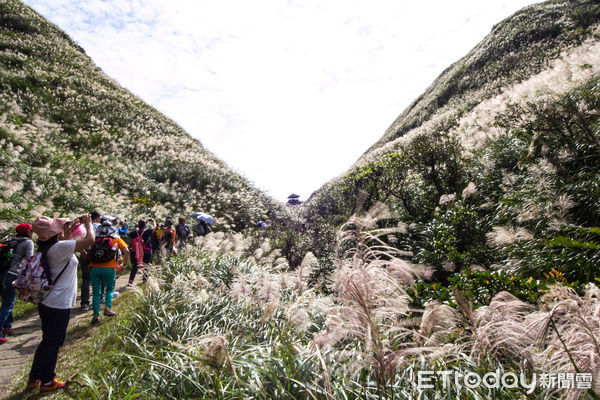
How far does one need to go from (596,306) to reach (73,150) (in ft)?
67.4

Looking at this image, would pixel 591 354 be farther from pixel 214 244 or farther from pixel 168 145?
pixel 168 145

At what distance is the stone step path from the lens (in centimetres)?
408

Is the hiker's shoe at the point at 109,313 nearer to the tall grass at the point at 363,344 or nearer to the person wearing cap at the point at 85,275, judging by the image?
the person wearing cap at the point at 85,275

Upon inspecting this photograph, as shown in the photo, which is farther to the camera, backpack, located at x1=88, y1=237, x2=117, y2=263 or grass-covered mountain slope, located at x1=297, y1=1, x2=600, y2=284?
backpack, located at x1=88, y1=237, x2=117, y2=263

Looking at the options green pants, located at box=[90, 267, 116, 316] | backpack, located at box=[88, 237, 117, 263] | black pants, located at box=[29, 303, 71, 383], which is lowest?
black pants, located at box=[29, 303, 71, 383]

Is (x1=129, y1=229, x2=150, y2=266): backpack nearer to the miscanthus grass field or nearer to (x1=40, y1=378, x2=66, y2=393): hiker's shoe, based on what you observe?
the miscanthus grass field

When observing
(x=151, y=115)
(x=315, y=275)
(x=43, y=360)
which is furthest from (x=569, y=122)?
(x=151, y=115)

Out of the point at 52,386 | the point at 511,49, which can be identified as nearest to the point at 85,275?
the point at 52,386

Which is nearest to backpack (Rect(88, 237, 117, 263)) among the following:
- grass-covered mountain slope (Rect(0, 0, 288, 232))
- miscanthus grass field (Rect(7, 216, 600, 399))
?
miscanthus grass field (Rect(7, 216, 600, 399))

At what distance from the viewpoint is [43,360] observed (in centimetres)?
348

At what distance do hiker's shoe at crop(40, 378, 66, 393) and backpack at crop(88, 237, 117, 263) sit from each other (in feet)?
7.82

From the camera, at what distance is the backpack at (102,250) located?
18.0ft

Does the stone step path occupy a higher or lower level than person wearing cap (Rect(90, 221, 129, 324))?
lower

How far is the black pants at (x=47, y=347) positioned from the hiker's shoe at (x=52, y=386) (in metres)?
0.04
